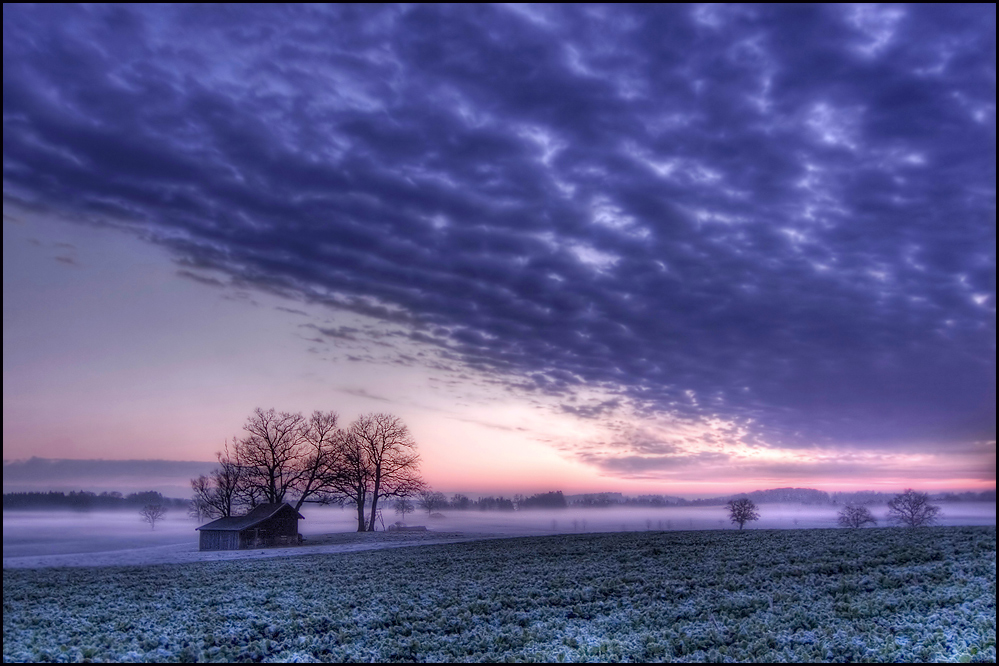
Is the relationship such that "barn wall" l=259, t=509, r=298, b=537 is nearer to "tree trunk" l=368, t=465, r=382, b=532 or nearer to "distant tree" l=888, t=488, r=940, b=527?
"tree trunk" l=368, t=465, r=382, b=532

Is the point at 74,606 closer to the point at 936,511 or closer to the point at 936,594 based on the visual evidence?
the point at 936,594

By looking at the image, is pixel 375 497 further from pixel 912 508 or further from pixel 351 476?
pixel 912 508

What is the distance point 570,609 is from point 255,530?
5903 cm

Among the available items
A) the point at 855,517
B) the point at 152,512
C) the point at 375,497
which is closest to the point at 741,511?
the point at 855,517

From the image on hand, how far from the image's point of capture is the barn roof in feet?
219

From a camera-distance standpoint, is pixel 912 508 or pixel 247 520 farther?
pixel 912 508

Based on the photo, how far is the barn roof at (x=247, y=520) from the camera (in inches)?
2625

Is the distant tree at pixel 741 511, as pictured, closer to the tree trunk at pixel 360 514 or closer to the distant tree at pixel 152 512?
the tree trunk at pixel 360 514

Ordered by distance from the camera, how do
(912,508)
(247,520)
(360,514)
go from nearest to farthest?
(247,520)
(360,514)
(912,508)

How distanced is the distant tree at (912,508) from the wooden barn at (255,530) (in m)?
112

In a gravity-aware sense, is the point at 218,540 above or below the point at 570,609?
below

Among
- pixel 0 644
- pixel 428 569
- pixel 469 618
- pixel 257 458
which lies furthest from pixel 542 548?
pixel 257 458

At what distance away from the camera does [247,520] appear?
68125 mm

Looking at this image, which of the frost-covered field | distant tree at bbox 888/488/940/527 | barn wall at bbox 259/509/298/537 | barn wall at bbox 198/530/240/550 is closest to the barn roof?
barn wall at bbox 198/530/240/550
